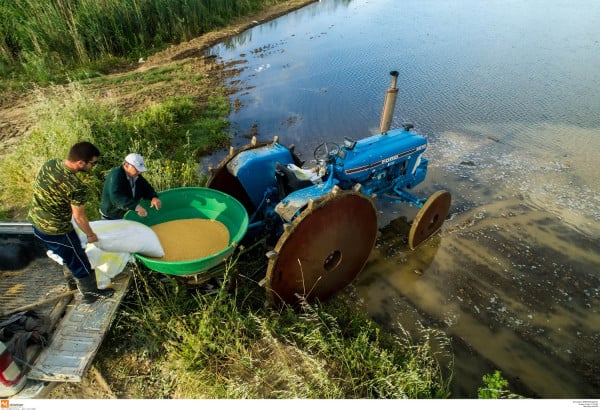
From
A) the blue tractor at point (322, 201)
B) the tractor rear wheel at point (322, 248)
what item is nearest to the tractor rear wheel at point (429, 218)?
the blue tractor at point (322, 201)

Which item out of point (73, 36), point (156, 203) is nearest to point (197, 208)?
point (156, 203)

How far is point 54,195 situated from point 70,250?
1.78 feet

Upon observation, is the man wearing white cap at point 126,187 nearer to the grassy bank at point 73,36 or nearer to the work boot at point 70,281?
the work boot at point 70,281

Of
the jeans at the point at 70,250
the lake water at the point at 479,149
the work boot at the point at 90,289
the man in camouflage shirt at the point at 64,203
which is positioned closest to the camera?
the man in camouflage shirt at the point at 64,203

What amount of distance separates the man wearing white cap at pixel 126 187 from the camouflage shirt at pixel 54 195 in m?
0.39

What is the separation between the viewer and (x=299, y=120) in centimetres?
830

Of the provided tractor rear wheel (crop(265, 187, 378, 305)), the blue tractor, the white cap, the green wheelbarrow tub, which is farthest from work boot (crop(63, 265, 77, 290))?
tractor rear wheel (crop(265, 187, 378, 305))

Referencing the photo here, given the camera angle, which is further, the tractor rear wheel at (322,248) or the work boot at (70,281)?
the work boot at (70,281)

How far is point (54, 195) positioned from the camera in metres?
2.88

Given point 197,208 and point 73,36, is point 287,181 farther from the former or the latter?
point 73,36

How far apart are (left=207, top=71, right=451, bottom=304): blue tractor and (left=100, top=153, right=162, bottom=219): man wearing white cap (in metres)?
0.85

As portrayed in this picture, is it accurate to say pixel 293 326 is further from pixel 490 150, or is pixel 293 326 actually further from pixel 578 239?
pixel 490 150

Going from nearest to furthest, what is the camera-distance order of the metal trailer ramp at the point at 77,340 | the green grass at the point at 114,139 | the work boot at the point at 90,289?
the metal trailer ramp at the point at 77,340 → the work boot at the point at 90,289 → the green grass at the point at 114,139

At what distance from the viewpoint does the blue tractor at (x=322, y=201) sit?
3.34 m
